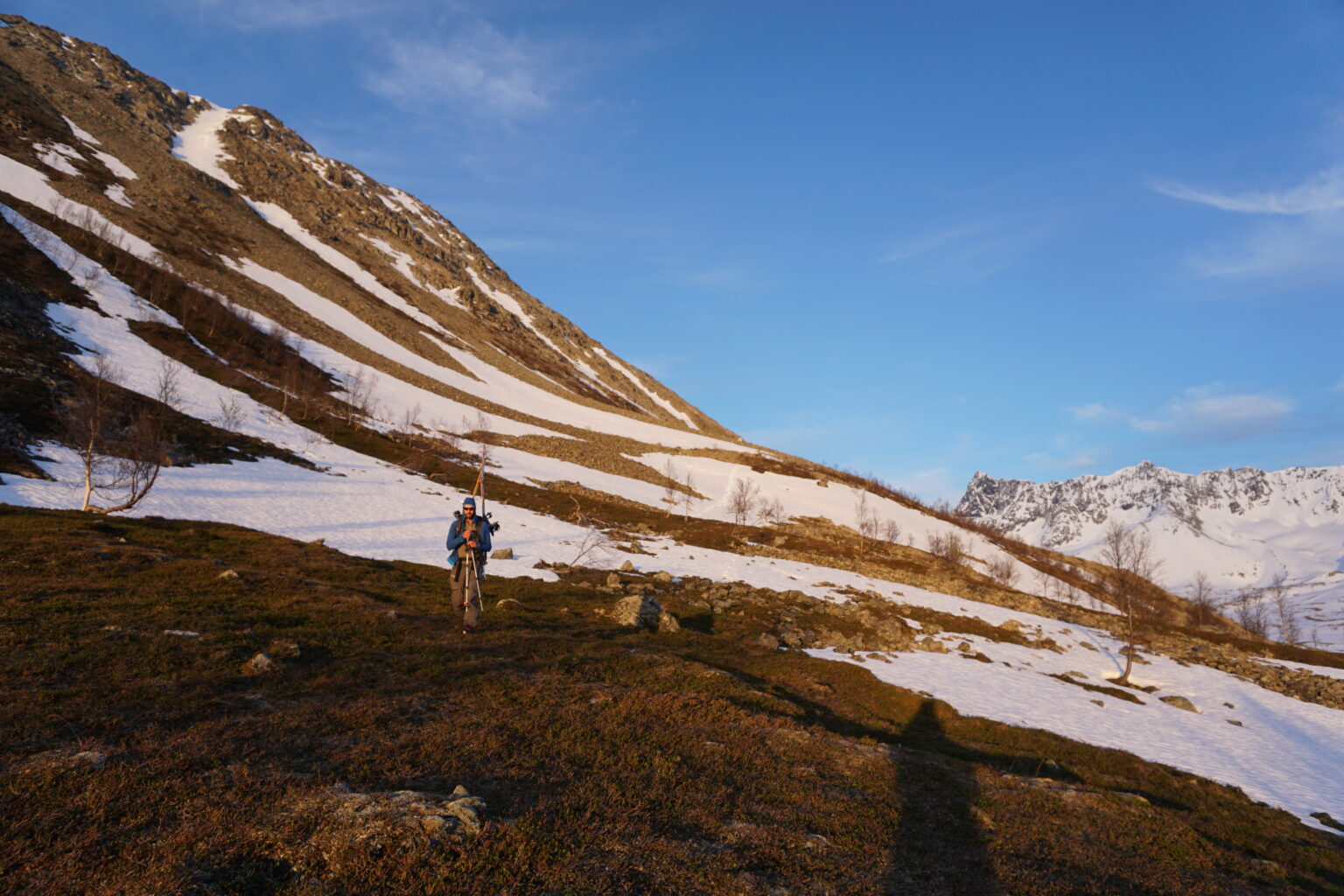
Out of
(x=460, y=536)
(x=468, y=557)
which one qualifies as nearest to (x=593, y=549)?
(x=468, y=557)

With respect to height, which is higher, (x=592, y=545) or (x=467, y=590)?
(x=592, y=545)

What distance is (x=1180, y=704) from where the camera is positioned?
3428cm

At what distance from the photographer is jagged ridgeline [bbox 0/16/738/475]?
9662cm

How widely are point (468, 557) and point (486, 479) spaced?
5833cm

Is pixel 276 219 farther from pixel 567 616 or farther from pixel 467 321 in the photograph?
pixel 567 616

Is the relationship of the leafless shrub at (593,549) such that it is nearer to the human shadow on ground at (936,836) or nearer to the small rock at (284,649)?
the small rock at (284,649)

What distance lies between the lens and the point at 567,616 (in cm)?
2675

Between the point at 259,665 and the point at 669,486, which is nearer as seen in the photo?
the point at 259,665

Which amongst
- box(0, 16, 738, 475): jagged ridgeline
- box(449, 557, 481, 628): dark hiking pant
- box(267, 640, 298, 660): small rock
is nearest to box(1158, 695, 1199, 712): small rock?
box(449, 557, 481, 628): dark hiking pant

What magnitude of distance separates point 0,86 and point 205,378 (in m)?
123

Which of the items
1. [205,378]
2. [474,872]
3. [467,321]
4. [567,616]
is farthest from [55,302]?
[467,321]

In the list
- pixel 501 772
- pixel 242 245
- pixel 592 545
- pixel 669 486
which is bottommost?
pixel 501 772

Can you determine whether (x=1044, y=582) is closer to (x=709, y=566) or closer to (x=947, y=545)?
(x=947, y=545)

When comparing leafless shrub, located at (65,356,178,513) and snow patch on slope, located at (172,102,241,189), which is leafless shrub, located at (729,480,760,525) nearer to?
leafless shrub, located at (65,356,178,513)
